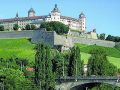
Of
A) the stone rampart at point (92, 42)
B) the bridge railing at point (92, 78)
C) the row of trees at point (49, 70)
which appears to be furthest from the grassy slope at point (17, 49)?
the bridge railing at point (92, 78)

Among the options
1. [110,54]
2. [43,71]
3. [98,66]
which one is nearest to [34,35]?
[110,54]

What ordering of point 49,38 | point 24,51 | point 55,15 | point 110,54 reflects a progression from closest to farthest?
1. point 24,51
2. point 49,38
3. point 110,54
4. point 55,15

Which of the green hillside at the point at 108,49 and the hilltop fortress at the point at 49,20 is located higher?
the hilltop fortress at the point at 49,20

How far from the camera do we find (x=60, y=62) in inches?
3103

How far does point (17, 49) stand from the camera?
116750 mm

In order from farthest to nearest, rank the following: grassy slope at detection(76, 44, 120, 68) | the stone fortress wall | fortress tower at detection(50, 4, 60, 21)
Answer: fortress tower at detection(50, 4, 60, 21) < the stone fortress wall < grassy slope at detection(76, 44, 120, 68)

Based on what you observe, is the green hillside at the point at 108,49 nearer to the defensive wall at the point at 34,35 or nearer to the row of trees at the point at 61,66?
the defensive wall at the point at 34,35

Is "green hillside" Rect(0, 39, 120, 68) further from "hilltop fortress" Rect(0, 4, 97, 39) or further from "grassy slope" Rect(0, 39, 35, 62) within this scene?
"hilltop fortress" Rect(0, 4, 97, 39)

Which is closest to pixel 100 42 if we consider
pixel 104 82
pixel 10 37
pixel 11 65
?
pixel 10 37

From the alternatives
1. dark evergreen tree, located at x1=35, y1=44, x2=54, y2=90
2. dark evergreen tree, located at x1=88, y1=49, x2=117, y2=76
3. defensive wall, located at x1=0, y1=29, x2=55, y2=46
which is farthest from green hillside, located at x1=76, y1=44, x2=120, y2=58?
dark evergreen tree, located at x1=35, y1=44, x2=54, y2=90

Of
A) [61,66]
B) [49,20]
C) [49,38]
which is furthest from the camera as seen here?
A: [49,20]

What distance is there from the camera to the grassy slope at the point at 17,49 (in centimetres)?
10909

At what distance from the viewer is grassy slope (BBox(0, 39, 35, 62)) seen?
109088 mm

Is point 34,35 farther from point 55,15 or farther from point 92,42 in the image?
point 55,15
